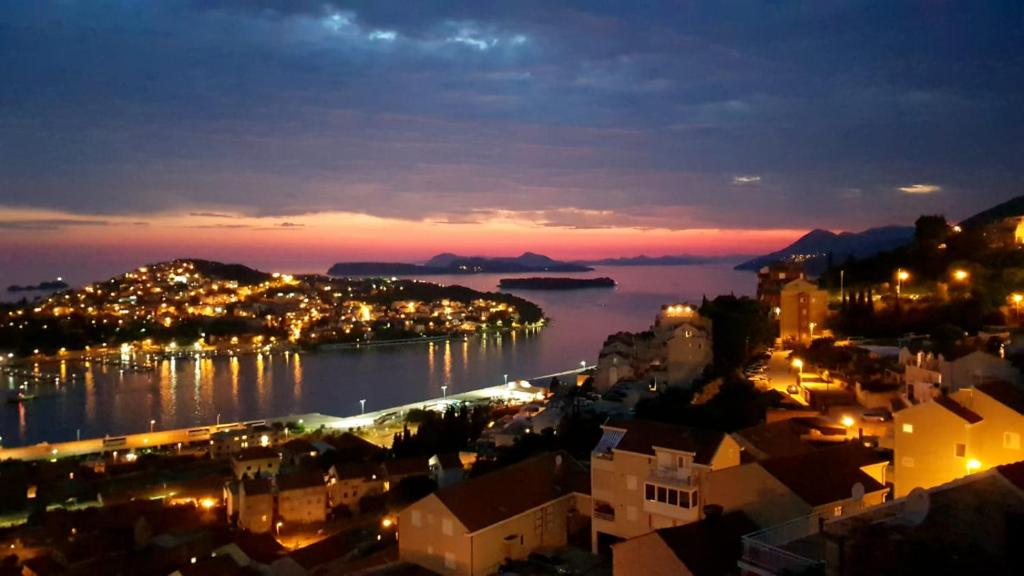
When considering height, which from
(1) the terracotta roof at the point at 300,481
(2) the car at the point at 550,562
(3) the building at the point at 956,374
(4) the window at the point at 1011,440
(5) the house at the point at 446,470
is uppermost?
(3) the building at the point at 956,374

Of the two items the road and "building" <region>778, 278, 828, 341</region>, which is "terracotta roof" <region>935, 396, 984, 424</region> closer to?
"building" <region>778, 278, 828, 341</region>

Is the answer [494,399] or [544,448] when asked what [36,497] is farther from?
[494,399]

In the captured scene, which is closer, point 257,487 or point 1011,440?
point 1011,440

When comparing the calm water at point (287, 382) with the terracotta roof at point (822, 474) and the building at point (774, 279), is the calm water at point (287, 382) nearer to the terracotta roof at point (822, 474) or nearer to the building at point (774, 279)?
the building at point (774, 279)

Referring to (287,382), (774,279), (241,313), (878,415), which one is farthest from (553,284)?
(878,415)

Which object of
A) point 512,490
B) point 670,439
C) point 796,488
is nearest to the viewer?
point 796,488

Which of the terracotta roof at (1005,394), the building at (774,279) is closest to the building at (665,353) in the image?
the building at (774,279)

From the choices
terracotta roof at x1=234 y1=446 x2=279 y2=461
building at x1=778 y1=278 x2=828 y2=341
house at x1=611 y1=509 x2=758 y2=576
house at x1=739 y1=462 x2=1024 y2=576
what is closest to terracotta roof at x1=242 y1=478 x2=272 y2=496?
terracotta roof at x1=234 y1=446 x2=279 y2=461

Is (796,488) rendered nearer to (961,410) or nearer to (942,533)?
(961,410)
